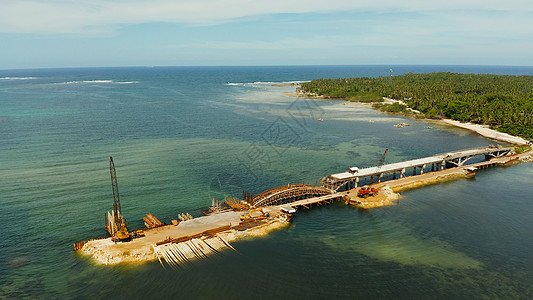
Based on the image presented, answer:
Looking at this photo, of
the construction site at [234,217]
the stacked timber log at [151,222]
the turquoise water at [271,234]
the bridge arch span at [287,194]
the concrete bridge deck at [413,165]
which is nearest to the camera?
the turquoise water at [271,234]

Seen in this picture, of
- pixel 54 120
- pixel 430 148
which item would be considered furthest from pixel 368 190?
pixel 54 120

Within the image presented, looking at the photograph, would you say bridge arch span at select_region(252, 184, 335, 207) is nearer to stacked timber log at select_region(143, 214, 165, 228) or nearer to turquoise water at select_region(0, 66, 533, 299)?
turquoise water at select_region(0, 66, 533, 299)

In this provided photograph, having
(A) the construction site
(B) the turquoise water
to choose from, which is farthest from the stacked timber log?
(B) the turquoise water

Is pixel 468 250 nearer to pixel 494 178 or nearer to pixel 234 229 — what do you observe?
pixel 234 229

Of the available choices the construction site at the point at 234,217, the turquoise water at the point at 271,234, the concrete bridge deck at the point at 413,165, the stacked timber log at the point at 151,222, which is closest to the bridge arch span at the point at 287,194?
the construction site at the point at 234,217

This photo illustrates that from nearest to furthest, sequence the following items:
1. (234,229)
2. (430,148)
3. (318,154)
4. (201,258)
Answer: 1. (201,258)
2. (234,229)
3. (318,154)
4. (430,148)

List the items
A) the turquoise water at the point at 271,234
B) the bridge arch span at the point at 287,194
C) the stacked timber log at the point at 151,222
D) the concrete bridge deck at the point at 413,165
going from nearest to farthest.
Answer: the turquoise water at the point at 271,234 → the stacked timber log at the point at 151,222 → the bridge arch span at the point at 287,194 → the concrete bridge deck at the point at 413,165

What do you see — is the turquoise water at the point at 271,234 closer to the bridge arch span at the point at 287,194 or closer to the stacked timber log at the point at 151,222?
the stacked timber log at the point at 151,222

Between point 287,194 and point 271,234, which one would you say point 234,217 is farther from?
point 287,194

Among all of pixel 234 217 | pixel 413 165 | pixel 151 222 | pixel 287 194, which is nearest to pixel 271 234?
pixel 234 217
